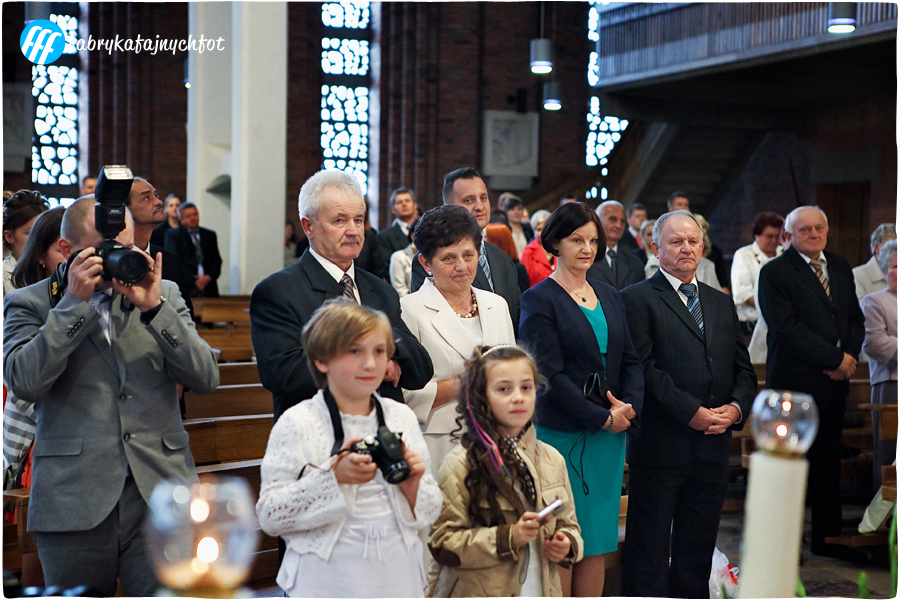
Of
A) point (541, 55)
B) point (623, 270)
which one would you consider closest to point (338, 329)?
point (623, 270)

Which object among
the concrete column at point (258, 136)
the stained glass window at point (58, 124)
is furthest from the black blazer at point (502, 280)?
the stained glass window at point (58, 124)

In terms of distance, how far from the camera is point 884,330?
4.50m

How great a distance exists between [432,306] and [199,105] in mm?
5350

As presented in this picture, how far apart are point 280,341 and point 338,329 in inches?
18.1

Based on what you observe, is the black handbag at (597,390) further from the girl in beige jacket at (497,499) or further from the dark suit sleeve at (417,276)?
the dark suit sleeve at (417,276)

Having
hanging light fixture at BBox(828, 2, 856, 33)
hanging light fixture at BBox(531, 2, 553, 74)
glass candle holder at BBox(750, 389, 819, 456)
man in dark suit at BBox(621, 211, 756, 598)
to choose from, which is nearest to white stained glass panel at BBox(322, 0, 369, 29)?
hanging light fixture at BBox(531, 2, 553, 74)

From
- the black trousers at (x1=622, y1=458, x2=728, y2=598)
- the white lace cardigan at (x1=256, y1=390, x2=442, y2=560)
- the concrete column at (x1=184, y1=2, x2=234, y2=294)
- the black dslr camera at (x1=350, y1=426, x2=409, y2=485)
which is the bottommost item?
the black trousers at (x1=622, y1=458, x2=728, y2=598)

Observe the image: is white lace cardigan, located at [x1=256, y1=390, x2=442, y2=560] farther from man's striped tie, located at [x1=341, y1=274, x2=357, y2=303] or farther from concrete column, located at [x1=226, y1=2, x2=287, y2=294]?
concrete column, located at [x1=226, y1=2, x2=287, y2=294]

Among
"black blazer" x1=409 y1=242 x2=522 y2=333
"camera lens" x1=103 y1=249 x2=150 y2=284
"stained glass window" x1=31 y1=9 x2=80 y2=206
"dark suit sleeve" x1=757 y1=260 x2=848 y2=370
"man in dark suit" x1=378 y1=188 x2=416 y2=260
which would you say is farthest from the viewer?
"stained glass window" x1=31 y1=9 x2=80 y2=206

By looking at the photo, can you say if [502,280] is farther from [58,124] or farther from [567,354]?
[58,124]

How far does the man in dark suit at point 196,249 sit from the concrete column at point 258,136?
1.29 metres

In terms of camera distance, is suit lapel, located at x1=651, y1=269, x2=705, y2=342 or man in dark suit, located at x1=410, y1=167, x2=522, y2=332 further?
man in dark suit, located at x1=410, y1=167, x2=522, y2=332

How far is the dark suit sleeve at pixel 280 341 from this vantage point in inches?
88.7

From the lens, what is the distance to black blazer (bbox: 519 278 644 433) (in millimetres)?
2885
